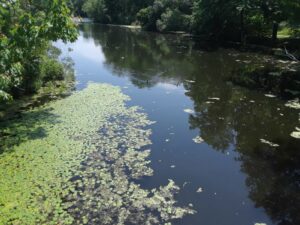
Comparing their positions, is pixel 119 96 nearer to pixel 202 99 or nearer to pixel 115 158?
pixel 202 99

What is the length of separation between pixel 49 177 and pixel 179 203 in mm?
4503

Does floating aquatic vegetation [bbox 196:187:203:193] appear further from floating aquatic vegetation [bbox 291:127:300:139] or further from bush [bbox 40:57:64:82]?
bush [bbox 40:57:64:82]

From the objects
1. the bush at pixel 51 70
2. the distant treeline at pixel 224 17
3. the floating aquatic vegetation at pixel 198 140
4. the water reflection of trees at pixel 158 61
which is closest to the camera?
the floating aquatic vegetation at pixel 198 140

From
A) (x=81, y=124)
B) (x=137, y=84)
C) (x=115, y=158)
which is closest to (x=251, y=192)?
(x=115, y=158)

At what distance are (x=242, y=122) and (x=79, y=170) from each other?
361 inches

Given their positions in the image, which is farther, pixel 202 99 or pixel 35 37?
pixel 202 99

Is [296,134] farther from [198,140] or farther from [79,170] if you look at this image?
[79,170]

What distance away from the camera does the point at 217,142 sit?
15.0 metres

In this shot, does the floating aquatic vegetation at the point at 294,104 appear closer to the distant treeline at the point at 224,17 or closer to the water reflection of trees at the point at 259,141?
the water reflection of trees at the point at 259,141

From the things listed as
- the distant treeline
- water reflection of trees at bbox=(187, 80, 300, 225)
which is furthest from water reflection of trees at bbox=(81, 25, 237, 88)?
water reflection of trees at bbox=(187, 80, 300, 225)

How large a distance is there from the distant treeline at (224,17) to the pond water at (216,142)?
8108 millimetres

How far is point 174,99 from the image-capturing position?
21328 mm

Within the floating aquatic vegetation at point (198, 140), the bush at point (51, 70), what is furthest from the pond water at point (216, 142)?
the bush at point (51, 70)

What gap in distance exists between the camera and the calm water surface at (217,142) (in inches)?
411
